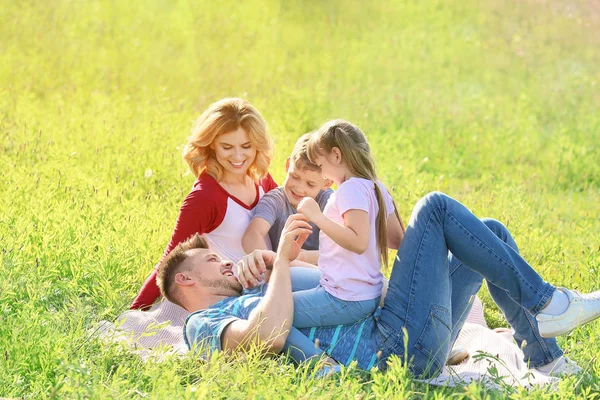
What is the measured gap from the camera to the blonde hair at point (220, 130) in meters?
5.22

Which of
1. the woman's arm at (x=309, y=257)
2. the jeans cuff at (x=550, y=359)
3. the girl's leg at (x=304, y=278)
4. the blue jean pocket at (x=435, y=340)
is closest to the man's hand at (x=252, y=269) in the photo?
the girl's leg at (x=304, y=278)

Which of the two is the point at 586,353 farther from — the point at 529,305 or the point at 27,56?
the point at 27,56

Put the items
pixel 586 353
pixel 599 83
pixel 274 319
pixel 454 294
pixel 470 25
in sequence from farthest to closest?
1. pixel 470 25
2. pixel 599 83
3. pixel 586 353
4. pixel 454 294
5. pixel 274 319

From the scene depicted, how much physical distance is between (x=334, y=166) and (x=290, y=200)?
1.10 meters

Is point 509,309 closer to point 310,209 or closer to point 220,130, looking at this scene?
point 310,209

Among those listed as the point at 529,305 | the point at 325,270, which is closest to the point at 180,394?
the point at 325,270

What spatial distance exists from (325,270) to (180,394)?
40.4 inches

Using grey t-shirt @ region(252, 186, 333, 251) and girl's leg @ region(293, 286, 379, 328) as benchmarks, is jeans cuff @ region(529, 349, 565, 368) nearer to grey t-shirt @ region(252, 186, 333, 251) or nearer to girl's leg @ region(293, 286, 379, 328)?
girl's leg @ region(293, 286, 379, 328)

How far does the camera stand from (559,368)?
4145 mm

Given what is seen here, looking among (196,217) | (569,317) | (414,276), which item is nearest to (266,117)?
(196,217)

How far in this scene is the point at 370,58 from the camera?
12266 millimetres

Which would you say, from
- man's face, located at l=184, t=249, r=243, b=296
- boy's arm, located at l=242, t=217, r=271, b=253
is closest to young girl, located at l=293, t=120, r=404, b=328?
man's face, located at l=184, t=249, r=243, b=296

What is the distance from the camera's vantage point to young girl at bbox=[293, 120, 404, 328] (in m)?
3.82

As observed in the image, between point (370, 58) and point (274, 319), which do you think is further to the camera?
point (370, 58)
